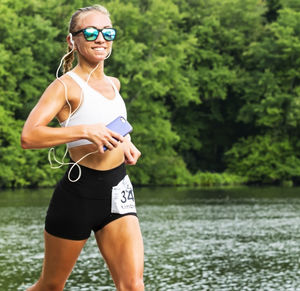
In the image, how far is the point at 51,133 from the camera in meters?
4.91

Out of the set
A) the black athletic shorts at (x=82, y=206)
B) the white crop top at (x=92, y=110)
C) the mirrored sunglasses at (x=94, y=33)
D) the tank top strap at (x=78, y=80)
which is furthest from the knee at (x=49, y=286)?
the mirrored sunglasses at (x=94, y=33)

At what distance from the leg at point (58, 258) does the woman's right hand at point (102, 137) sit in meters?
0.63

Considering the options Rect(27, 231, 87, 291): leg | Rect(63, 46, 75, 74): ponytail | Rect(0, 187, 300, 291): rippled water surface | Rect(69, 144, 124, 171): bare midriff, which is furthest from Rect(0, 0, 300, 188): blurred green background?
Rect(69, 144, 124, 171): bare midriff

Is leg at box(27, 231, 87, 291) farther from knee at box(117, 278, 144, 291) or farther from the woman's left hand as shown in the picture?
the woman's left hand

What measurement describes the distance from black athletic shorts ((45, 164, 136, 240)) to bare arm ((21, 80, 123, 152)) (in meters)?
0.40

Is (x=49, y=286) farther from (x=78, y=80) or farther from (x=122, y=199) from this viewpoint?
(x=78, y=80)

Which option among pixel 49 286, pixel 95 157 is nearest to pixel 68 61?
pixel 95 157

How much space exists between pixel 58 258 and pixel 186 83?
180 feet

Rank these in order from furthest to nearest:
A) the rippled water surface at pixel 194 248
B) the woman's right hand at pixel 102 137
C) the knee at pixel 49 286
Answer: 1. the rippled water surface at pixel 194 248
2. the knee at pixel 49 286
3. the woman's right hand at pixel 102 137

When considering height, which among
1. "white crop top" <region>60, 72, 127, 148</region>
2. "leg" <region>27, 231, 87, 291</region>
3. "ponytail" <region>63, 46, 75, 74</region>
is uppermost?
"ponytail" <region>63, 46, 75, 74</region>

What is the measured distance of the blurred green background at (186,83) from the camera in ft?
175

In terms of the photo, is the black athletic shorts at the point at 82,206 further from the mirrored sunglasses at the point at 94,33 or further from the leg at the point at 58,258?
the mirrored sunglasses at the point at 94,33

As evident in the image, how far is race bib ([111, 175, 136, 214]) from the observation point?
5281 millimetres

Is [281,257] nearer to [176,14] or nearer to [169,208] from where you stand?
[169,208]
